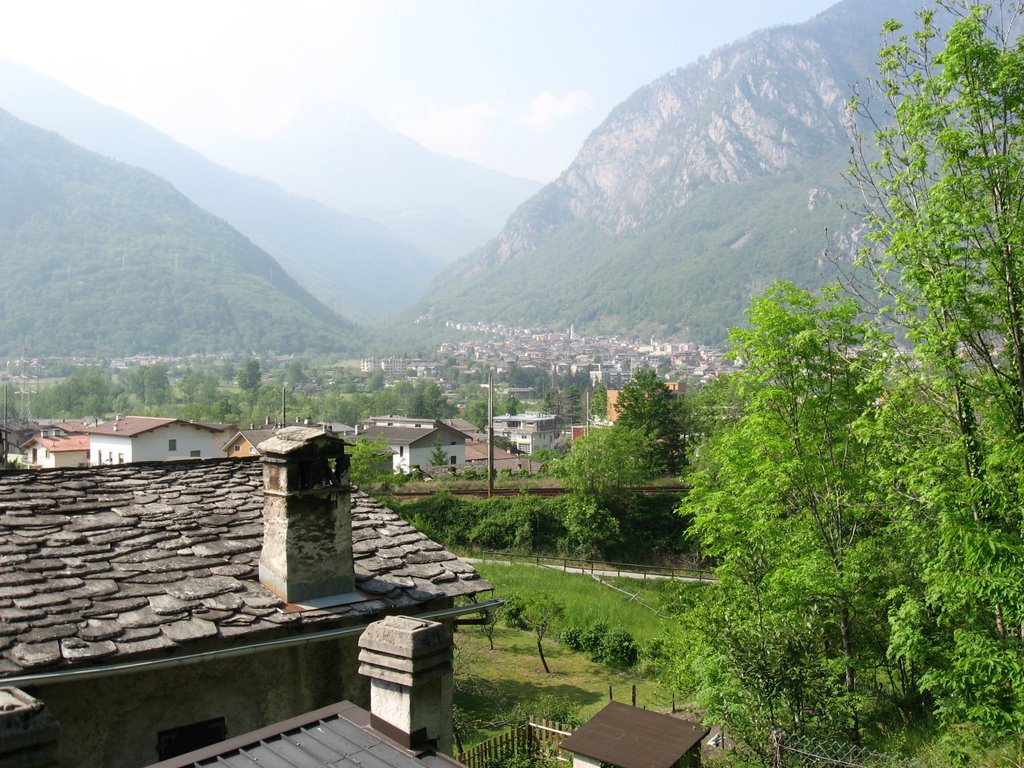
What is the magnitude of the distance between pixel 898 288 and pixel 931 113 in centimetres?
248

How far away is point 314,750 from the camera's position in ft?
15.9

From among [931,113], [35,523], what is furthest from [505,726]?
[931,113]

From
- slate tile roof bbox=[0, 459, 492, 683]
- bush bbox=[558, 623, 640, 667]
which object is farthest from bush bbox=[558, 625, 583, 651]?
slate tile roof bbox=[0, 459, 492, 683]

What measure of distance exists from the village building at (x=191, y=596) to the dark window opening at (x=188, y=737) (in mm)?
11

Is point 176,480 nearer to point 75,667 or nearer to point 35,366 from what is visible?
point 75,667

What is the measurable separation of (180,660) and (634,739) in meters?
9.51

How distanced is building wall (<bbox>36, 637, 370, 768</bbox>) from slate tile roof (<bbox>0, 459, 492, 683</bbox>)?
36 cm

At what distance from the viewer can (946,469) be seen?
10211mm

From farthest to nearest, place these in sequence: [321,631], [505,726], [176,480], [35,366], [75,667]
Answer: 1. [35,366]
2. [505,726]
3. [176,480]
4. [321,631]
5. [75,667]

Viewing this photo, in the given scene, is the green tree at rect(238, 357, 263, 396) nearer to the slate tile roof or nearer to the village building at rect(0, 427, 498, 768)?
the slate tile roof

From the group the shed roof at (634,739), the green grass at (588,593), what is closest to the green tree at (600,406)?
the green grass at (588,593)

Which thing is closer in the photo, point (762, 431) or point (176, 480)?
point (176, 480)

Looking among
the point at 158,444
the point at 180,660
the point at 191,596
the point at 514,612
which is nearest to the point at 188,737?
the point at 180,660

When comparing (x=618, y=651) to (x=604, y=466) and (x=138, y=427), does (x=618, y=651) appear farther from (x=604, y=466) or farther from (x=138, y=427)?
(x=138, y=427)
